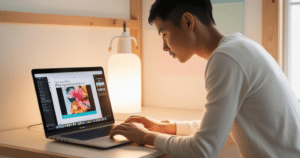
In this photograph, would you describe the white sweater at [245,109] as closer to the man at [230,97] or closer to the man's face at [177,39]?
the man at [230,97]

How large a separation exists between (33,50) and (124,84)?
0.46m

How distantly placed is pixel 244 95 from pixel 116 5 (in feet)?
4.06

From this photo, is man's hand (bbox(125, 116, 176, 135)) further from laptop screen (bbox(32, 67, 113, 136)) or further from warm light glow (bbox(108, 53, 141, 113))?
warm light glow (bbox(108, 53, 141, 113))

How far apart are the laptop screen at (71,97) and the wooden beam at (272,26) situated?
2.79 ft

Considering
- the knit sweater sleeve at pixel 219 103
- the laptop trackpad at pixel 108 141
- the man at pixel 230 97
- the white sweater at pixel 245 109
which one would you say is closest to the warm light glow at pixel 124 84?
the laptop trackpad at pixel 108 141

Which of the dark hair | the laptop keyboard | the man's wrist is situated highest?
the dark hair

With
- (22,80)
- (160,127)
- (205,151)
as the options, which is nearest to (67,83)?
(22,80)

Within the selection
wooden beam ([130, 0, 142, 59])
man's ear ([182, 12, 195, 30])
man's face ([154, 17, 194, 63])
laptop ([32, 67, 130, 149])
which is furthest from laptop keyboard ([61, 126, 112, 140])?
wooden beam ([130, 0, 142, 59])

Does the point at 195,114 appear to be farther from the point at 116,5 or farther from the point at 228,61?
the point at 228,61

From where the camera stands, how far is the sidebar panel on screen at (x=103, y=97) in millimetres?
1621

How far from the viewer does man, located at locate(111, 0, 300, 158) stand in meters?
1.07

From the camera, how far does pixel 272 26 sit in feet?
6.20

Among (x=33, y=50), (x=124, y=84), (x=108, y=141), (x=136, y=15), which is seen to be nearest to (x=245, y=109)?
(x=108, y=141)

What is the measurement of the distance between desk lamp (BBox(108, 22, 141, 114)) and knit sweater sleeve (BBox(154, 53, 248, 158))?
80 centimetres
